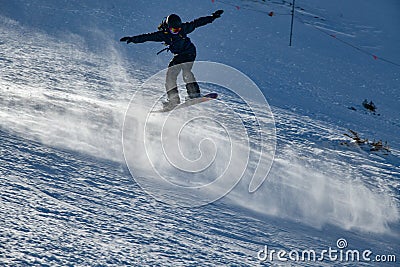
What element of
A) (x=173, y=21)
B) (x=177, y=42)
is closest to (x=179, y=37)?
(x=177, y=42)

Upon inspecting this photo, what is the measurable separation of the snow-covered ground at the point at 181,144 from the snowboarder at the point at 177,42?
0.54m

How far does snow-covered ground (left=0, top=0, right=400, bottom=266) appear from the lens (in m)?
3.88

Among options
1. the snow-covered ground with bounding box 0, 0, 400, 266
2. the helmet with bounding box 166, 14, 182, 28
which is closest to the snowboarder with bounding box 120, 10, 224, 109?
the helmet with bounding box 166, 14, 182, 28

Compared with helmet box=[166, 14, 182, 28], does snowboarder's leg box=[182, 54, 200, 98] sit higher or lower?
lower

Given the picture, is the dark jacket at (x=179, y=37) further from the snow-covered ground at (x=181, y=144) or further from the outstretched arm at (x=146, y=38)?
the snow-covered ground at (x=181, y=144)

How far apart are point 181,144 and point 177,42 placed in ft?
5.31

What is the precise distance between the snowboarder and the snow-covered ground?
54 cm

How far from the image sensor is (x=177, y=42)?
7605mm

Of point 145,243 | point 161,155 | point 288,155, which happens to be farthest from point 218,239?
point 288,155

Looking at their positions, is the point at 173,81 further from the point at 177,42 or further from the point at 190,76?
the point at 177,42

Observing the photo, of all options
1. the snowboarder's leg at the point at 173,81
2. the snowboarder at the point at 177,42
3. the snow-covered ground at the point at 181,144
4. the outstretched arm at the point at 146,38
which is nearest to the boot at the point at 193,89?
the snowboarder at the point at 177,42

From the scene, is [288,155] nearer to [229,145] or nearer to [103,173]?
[229,145]

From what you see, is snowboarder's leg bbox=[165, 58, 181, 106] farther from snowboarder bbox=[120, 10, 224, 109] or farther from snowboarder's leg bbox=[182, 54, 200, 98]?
snowboarder's leg bbox=[182, 54, 200, 98]

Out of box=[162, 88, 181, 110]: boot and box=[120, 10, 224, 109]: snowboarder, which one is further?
box=[162, 88, 181, 110]: boot
